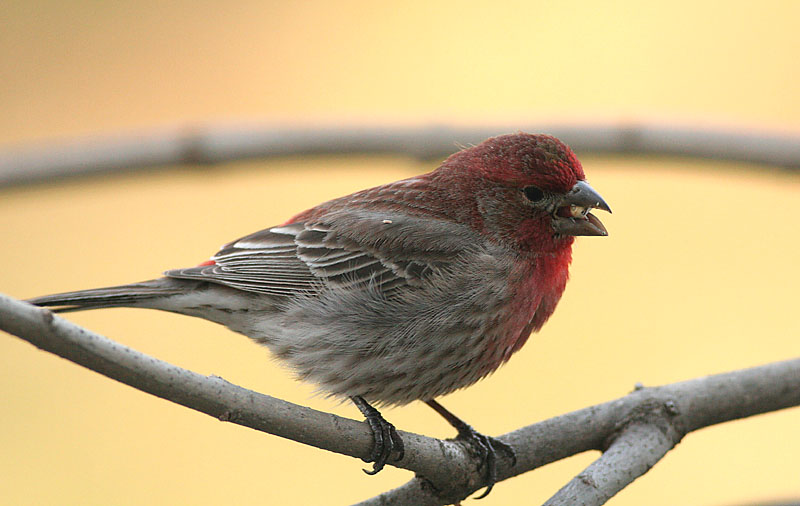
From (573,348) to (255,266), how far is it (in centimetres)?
359

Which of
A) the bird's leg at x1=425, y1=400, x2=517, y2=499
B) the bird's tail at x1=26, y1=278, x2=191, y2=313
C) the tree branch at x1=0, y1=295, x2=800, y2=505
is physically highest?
the bird's tail at x1=26, y1=278, x2=191, y2=313

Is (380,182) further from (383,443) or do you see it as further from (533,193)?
(383,443)

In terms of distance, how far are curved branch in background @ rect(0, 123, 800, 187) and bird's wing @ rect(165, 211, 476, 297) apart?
1.88ft

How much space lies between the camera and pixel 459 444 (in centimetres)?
395

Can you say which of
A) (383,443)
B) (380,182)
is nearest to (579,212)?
(383,443)

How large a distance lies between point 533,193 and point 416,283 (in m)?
0.67

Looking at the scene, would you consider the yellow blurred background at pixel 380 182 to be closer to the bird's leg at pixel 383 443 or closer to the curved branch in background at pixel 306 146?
the curved branch in background at pixel 306 146

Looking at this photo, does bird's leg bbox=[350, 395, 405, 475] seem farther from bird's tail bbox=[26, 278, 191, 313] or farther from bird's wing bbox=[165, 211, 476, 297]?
bird's tail bbox=[26, 278, 191, 313]

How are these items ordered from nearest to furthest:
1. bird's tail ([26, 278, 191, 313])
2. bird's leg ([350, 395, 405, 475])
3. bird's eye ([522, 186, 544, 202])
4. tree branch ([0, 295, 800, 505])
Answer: tree branch ([0, 295, 800, 505]) < bird's leg ([350, 395, 405, 475]) < bird's tail ([26, 278, 191, 313]) < bird's eye ([522, 186, 544, 202])

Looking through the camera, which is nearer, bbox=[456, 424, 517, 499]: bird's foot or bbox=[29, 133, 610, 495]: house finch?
bbox=[456, 424, 517, 499]: bird's foot

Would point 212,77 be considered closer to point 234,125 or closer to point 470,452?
point 234,125

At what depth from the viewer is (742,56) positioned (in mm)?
9117

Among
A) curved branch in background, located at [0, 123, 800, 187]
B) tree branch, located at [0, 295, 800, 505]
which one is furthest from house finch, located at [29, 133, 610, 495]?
curved branch in background, located at [0, 123, 800, 187]

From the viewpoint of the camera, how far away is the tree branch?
97.3 inches
